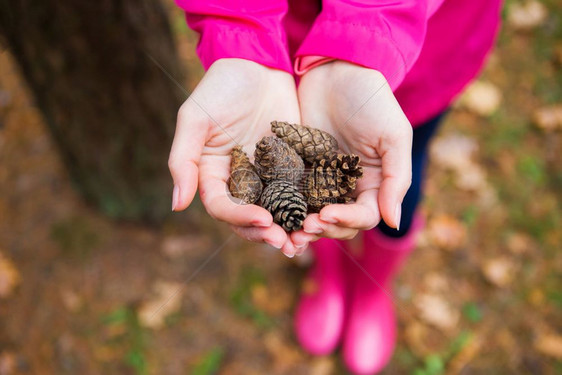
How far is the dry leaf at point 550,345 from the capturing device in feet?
9.30

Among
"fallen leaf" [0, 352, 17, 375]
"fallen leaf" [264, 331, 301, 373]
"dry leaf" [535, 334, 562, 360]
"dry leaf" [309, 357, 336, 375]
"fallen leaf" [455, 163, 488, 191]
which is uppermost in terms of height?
"fallen leaf" [455, 163, 488, 191]

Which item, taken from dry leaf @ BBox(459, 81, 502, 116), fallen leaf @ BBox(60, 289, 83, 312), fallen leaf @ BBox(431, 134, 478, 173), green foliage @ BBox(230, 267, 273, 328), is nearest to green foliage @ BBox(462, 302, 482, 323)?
fallen leaf @ BBox(431, 134, 478, 173)

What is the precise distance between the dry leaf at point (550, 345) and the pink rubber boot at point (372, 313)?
2.89ft

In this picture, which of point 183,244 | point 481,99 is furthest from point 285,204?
point 481,99

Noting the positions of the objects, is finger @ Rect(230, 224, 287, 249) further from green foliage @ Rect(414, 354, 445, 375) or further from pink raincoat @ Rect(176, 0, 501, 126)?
green foliage @ Rect(414, 354, 445, 375)

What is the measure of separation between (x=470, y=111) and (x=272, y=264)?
6.63 feet

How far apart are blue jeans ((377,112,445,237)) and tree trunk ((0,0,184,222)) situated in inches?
51.5

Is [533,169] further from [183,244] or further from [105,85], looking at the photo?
[105,85]

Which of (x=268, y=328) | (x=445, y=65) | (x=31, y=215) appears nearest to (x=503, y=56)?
(x=445, y=65)

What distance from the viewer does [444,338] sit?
2910mm

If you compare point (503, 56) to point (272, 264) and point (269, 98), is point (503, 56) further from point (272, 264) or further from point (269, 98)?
point (269, 98)

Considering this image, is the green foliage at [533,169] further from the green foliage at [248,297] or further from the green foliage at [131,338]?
the green foliage at [131,338]

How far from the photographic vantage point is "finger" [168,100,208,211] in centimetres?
147

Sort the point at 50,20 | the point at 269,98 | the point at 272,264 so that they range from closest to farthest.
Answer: the point at 269,98
the point at 50,20
the point at 272,264
